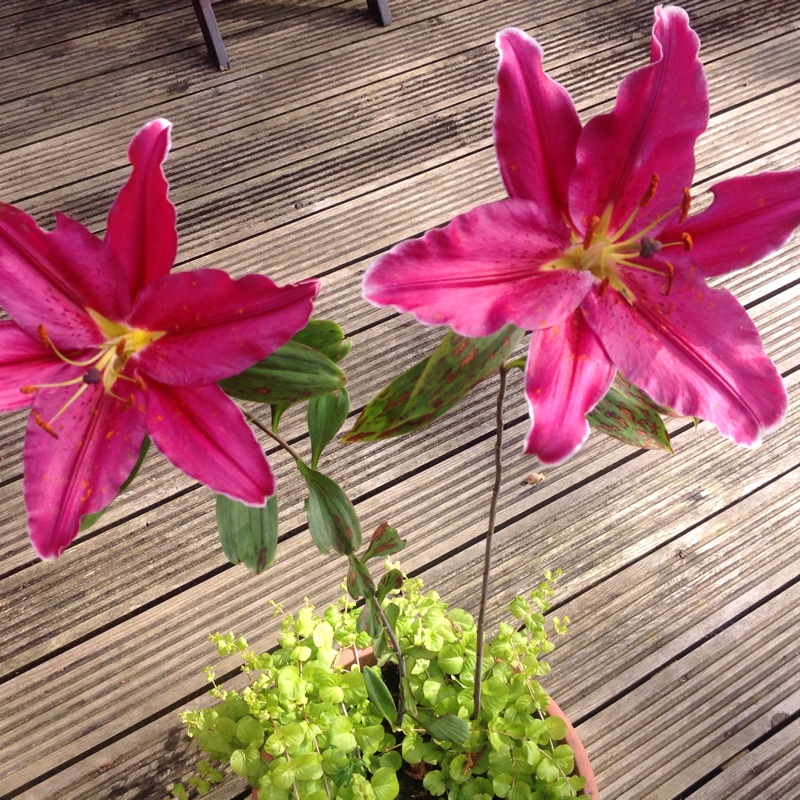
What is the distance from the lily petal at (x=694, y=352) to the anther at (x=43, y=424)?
313 millimetres

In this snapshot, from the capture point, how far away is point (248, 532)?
2.02 ft

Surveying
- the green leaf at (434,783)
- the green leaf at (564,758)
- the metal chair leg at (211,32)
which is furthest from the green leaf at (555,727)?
the metal chair leg at (211,32)

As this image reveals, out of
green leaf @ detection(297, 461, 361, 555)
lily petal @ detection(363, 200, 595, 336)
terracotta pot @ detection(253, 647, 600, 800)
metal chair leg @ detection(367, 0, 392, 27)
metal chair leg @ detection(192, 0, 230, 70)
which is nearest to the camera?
lily petal @ detection(363, 200, 595, 336)

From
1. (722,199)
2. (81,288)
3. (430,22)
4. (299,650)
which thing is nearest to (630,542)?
(299,650)

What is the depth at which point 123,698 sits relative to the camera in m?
1.21

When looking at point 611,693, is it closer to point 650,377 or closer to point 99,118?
point 650,377

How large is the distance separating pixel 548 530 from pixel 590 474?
0.13 m

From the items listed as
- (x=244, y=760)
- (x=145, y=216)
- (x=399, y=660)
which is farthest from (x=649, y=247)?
(x=244, y=760)

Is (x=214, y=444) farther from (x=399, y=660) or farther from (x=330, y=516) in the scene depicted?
(x=399, y=660)

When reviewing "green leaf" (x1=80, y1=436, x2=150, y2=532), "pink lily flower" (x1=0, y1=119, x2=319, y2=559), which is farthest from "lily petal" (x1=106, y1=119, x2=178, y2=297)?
"green leaf" (x1=80, y1=436, x2=150, y2=532)

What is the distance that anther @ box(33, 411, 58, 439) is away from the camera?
1.42 ft

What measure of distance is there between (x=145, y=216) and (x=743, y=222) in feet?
1.16

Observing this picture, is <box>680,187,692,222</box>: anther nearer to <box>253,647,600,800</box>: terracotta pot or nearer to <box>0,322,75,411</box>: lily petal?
<box>0,322,75,411</box>: lily petal

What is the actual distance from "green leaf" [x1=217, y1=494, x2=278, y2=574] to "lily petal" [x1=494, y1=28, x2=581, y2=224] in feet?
1.00
